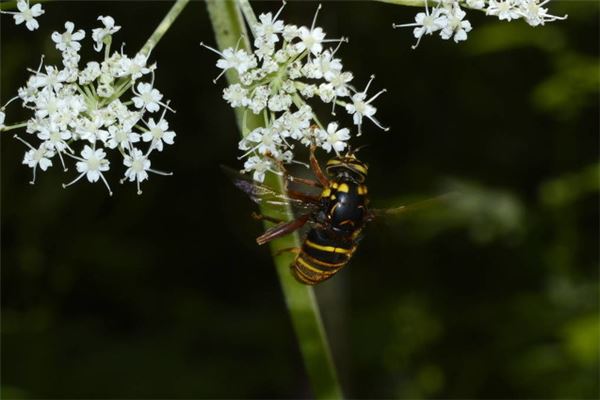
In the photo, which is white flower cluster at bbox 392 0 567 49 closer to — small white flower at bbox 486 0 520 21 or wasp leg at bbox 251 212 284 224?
small white flower at bbox 486 0 520 21

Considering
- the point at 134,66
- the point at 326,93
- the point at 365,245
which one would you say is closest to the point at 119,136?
the point at 134,66

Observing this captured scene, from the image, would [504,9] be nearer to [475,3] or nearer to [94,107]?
[475,3]

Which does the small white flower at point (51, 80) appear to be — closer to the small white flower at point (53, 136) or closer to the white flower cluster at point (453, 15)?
the small white flower at point (53, 136)

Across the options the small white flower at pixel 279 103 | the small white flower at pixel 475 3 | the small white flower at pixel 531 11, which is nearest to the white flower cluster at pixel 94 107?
the small white flower at pixel 279 103

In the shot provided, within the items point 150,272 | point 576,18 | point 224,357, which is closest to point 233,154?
point 150,272

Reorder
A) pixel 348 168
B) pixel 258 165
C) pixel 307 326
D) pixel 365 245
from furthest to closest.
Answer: pixel 365 245 → pixel 307 326 → pixel 348 168 → pixel 258 165
